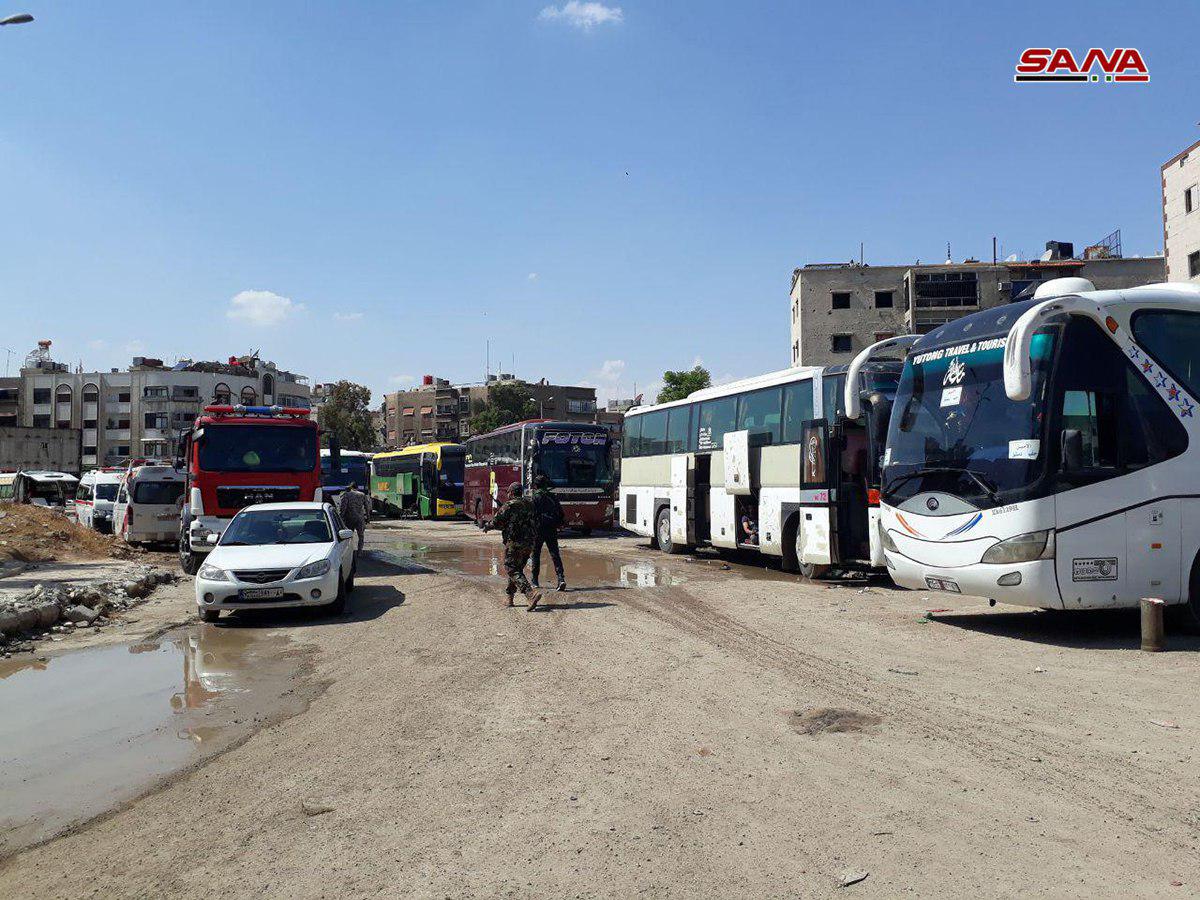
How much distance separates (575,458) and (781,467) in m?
12.6

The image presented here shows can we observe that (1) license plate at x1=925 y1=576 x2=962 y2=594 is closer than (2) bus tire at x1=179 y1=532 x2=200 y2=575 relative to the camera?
Yes

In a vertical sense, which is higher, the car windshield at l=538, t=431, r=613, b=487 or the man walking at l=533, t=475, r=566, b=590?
the car windshield at l=538, t=431, r=613, b=487

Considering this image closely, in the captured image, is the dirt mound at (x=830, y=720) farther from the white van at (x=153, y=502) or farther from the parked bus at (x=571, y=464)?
the white van at (x=153, y=502)

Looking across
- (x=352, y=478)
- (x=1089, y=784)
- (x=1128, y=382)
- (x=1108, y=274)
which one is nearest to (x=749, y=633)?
(x=1128, y=382)

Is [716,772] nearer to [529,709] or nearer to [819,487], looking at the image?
[529,709]

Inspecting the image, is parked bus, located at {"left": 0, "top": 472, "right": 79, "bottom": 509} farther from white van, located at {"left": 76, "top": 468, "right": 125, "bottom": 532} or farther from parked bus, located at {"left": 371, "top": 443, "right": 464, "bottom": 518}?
white van, located at {"left": 76, "top": 468, "right": 125, "bottom": 532}

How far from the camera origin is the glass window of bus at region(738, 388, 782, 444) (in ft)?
59.6

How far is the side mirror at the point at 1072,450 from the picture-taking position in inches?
380

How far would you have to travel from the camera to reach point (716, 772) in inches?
219

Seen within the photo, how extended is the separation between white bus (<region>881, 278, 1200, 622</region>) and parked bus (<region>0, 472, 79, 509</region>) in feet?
159

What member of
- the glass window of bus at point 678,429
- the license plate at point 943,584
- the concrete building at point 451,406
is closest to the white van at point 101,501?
the glass window of bus at point 678,429


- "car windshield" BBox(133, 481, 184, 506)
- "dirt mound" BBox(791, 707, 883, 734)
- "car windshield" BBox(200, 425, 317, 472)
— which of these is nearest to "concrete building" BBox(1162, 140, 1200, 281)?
"car windshield" BBox(200, 425, 317, 472)

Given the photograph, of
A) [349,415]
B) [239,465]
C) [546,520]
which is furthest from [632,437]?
[349,415]

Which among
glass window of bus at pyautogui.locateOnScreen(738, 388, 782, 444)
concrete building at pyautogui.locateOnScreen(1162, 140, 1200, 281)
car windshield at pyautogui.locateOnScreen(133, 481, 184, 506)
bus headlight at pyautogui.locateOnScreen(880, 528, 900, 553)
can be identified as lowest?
bus headlight at pyautogui.locateOnScreen(880, 528, 900, 553)
